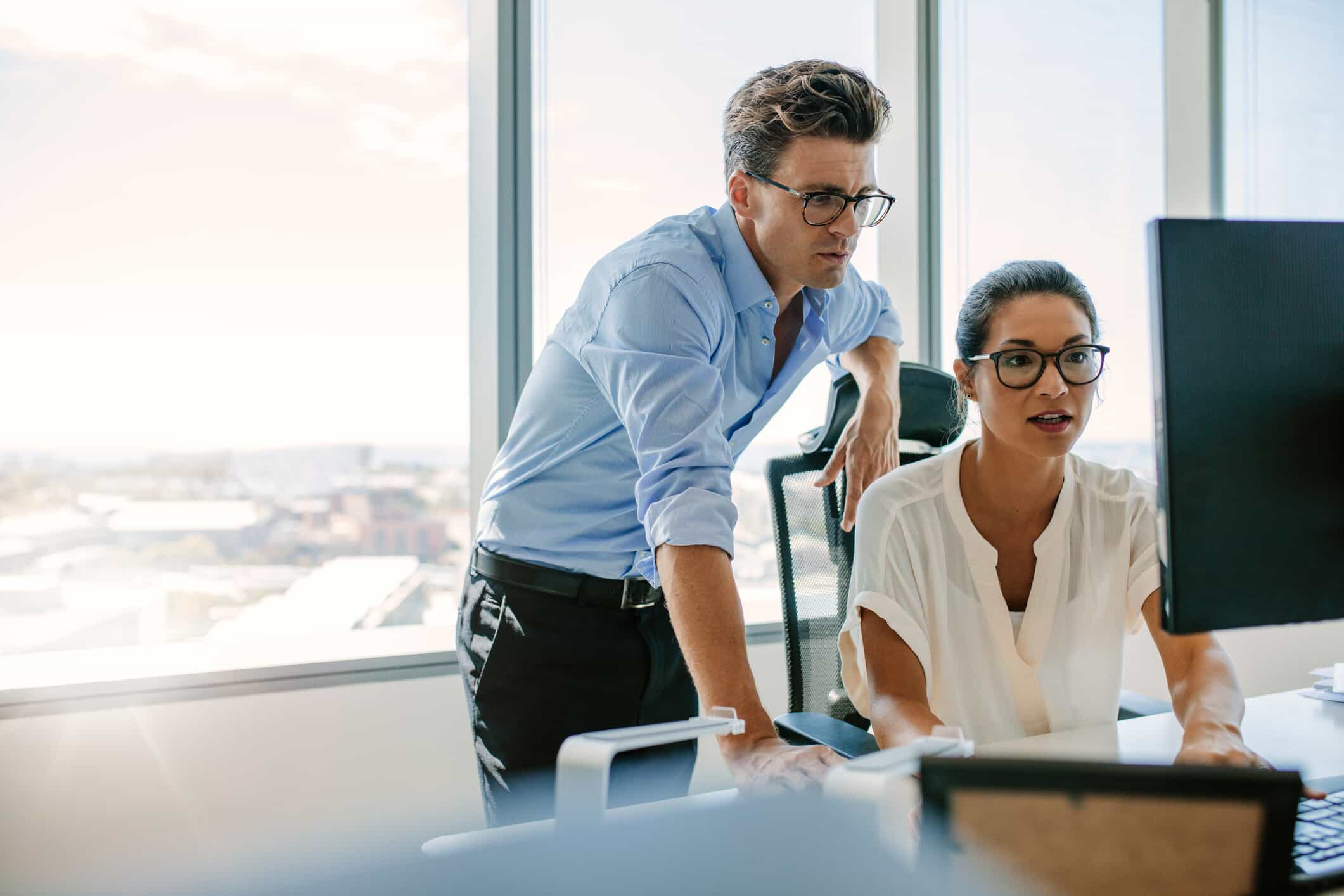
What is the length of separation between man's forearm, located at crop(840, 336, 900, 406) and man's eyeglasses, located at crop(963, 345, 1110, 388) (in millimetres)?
281

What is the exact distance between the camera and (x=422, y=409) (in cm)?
241

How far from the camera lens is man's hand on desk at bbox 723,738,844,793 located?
75cm

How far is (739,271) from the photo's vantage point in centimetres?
144

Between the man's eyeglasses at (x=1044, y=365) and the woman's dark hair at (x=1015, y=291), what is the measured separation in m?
0.08

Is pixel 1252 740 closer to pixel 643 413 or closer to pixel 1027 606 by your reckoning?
pixel 1027 606

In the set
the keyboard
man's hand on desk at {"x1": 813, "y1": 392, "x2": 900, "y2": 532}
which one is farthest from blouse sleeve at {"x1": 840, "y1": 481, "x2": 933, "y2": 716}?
the keyboard

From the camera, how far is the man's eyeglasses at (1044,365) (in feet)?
4.78

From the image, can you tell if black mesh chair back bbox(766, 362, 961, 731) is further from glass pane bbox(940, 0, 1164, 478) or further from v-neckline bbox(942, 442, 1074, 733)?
glass pane bbox(940, 0, 1164, 478)

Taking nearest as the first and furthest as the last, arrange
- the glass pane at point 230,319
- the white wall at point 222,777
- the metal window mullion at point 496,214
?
1. the white wall at point 222,777
2. the glass pane at point 230,319
3. the metal window mullion at point 496,214

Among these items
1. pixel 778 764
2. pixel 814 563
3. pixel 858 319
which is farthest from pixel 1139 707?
pixel 778 764

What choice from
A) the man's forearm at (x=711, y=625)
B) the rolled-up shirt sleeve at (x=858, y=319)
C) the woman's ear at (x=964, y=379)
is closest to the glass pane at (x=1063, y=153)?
the rolled-up shirt sleeve at (x=858, y=319)

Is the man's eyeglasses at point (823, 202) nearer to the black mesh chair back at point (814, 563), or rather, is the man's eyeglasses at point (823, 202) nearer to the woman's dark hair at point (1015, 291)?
the woman's dark hair at point (1015, 291)

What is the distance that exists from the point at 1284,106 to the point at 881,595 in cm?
305

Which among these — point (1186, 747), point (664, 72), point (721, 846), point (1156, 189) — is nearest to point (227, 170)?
point (664, 72)
